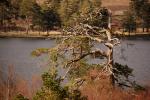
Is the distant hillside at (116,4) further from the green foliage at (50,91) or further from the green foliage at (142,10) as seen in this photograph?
the green foliage at (50,91)

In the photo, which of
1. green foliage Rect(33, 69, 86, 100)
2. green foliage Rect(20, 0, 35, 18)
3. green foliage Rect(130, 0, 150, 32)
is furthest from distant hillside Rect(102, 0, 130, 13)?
green foliage Rect(33, 69, 86, 100)

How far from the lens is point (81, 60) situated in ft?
88.7

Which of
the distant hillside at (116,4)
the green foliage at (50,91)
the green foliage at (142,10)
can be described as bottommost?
the distant hillside at (116,4)

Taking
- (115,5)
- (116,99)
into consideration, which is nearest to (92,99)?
(116,99)

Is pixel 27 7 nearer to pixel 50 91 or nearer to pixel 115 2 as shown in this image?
pixel 115 2

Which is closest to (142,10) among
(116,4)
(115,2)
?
(116,4)

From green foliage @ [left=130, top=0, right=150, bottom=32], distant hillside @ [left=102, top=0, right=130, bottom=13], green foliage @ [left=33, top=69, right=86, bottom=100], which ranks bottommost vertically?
distant hillside @ [left=102, top=0, right=130, bottom=13]

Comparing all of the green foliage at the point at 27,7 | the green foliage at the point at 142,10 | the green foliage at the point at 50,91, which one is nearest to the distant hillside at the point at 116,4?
the green foliage at the point at 142,10

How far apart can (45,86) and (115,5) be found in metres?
159

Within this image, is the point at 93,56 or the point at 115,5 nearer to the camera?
the point at 93,56

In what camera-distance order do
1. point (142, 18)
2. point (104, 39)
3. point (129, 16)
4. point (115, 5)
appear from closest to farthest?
point (104, 39) < point (129, 16) < point (142, 18) < point (115, 5)

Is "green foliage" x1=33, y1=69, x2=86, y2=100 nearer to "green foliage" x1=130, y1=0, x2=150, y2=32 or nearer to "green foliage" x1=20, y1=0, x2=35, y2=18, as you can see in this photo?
"green foliage" x1=20, y1=0, x2=35, y2=18

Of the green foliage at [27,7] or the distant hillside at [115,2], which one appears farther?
the distant hillside at [115,2]

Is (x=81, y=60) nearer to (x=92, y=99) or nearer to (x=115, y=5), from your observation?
(x=92, y=99)
